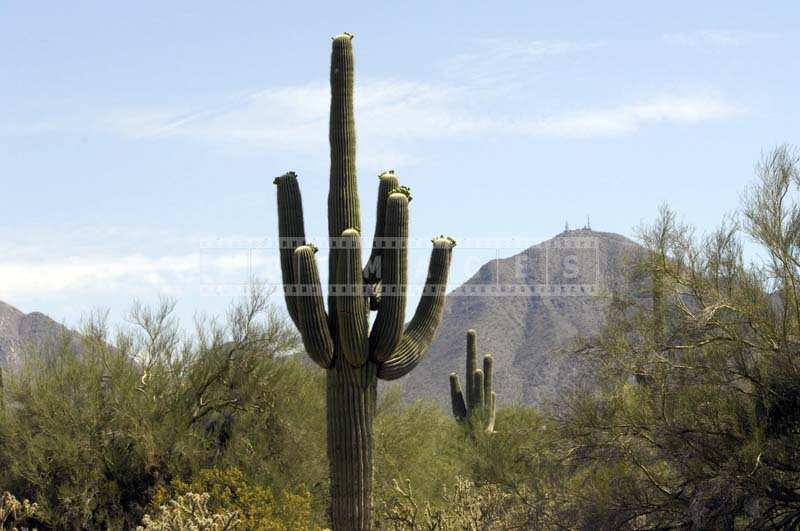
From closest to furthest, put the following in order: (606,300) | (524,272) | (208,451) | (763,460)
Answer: (763,460), (606,300), (208,451), (524,272)

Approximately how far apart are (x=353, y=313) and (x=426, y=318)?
48.1 inches

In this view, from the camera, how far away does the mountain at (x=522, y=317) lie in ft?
187

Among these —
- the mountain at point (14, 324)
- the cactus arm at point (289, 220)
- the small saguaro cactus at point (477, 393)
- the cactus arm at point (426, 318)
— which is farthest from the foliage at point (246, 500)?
the mountain at point (14, 324)

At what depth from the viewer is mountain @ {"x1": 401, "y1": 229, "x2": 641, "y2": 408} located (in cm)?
5712

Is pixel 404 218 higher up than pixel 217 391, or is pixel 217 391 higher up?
pixel 404 218

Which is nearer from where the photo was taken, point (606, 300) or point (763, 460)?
point (763, 460)

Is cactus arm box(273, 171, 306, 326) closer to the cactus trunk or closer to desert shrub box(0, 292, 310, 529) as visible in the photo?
the cactus trunk

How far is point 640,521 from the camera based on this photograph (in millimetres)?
14680

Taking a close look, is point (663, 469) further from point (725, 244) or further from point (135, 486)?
point (135, 486)

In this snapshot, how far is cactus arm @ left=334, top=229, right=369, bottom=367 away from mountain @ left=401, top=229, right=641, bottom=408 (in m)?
40.6

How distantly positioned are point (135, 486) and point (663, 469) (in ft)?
27.5

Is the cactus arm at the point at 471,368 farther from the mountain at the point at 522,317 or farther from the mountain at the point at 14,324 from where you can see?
the mountain at the point at 14,324

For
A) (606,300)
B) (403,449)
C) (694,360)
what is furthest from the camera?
(403,449)

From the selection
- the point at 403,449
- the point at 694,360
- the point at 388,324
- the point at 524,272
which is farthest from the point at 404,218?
the point at 524,272
